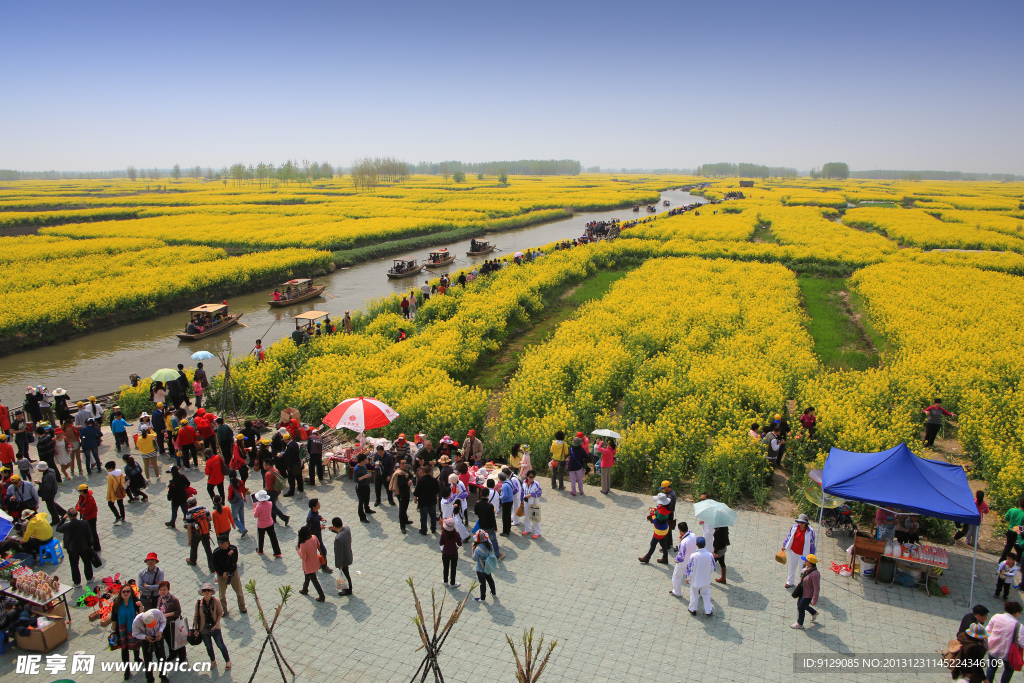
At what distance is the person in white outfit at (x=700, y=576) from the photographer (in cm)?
841

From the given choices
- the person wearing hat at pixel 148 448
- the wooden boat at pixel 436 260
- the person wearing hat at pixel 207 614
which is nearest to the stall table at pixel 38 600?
the person wearing hat at pixel 207 614

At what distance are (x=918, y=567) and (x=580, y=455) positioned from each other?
6152mm

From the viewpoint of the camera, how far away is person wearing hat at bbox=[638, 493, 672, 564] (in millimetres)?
9699

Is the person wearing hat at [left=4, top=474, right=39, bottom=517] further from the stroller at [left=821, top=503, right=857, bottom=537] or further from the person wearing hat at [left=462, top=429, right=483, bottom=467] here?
the stroller at [left=821, top=503, right=857, bottom=537]

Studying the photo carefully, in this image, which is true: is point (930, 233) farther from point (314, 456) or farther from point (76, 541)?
point (76, 541)

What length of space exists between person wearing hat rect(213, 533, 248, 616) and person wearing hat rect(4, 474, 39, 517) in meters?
4.39

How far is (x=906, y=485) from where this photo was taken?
31.1ft

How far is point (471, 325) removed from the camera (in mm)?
24312

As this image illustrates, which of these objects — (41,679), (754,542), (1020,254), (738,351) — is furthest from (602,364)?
(1020,254)

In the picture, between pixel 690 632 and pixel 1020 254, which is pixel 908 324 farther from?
pixel 1020 254

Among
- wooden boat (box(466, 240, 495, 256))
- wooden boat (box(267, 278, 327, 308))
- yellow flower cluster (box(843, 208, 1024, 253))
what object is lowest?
wooden boat (box(267, 278, 327, 308))

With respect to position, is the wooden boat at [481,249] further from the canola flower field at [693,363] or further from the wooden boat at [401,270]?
the canola flower field at [693,363]

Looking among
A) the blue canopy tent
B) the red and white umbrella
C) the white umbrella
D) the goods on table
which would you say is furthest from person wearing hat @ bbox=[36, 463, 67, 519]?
the blue canopy tent

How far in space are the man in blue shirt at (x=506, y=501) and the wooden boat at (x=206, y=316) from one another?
22.8m
